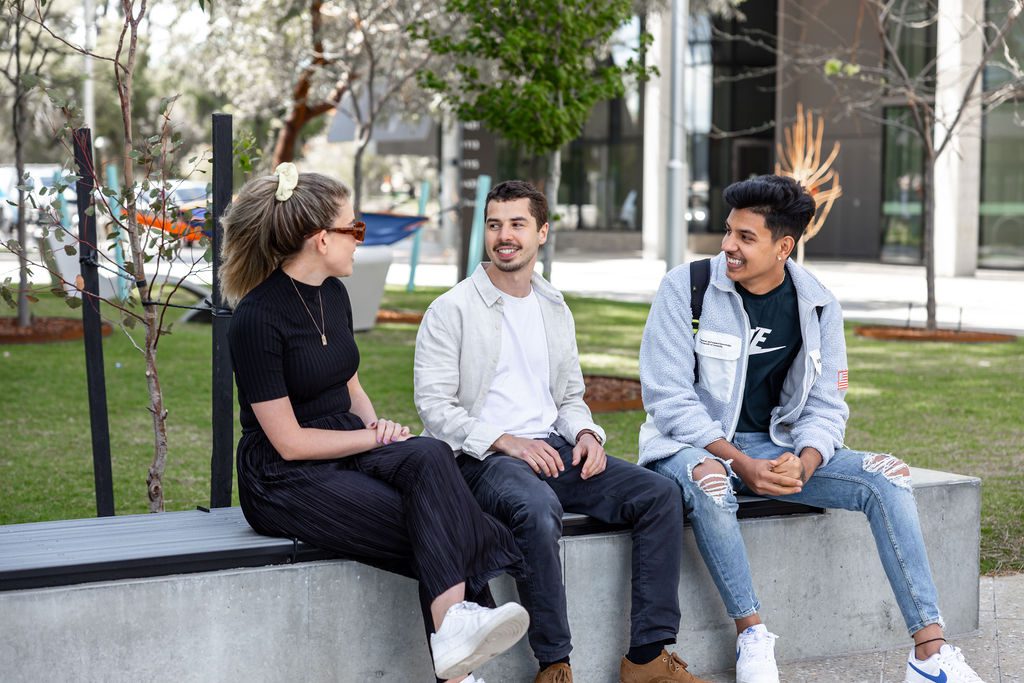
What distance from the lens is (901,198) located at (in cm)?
2827

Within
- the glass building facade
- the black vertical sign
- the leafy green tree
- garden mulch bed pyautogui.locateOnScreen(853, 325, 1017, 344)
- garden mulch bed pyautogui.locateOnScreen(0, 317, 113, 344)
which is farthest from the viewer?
the glass building facade

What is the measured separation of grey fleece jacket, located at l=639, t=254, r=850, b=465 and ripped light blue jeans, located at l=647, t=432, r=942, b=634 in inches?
5.4

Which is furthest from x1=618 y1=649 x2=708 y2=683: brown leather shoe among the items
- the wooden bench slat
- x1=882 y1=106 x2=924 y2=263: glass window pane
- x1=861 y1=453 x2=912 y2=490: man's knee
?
x1=882 y1=106 x2=924 y2=263: glass window pane

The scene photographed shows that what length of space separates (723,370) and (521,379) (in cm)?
66

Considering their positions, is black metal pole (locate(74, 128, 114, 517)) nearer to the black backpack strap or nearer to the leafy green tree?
the black backpack strap

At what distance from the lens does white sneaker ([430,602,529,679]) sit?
3.37m

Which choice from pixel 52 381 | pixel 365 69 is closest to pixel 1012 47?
pixel 365 69

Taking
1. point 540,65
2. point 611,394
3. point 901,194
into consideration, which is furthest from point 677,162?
point 901,194

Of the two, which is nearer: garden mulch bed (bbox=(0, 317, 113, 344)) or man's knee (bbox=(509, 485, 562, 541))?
man's knee (bbox=(509, 485, 562, 541))

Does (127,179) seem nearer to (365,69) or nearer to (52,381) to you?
(52,381)

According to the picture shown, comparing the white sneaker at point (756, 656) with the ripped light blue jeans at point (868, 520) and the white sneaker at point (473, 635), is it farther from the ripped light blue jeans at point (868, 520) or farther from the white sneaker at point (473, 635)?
the white sneaker at point (473, 635)

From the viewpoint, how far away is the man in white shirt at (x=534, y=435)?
3771 mm

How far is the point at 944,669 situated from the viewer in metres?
3.93

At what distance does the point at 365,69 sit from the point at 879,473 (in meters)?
17.4
